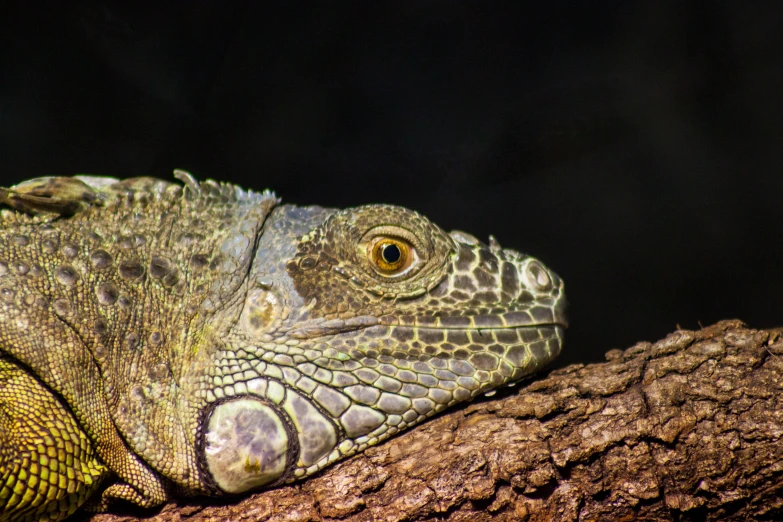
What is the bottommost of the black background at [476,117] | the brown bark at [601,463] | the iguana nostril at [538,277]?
the brown bark at [601,463]

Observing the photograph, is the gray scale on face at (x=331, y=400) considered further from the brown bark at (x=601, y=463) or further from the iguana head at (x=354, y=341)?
the brown bark at (x=601, y=463)

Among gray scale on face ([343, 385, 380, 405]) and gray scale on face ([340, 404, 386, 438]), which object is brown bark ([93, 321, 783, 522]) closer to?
gray scale on face ([340, 404, 386, 438])

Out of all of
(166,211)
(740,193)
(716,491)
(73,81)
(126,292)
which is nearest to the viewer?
(716,491)

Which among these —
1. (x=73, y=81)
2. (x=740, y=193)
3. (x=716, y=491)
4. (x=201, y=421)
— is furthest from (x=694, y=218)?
(x=73, y=81)

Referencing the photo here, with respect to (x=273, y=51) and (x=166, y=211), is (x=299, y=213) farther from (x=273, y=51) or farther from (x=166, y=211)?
(x=273, y=51)

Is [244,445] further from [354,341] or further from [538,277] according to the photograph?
[538,277]

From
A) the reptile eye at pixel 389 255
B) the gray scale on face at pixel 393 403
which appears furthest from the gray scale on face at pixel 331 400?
the reptile eye at pixel 389 255

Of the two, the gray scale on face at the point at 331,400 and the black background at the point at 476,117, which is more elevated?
the black background at the point at 476,117
